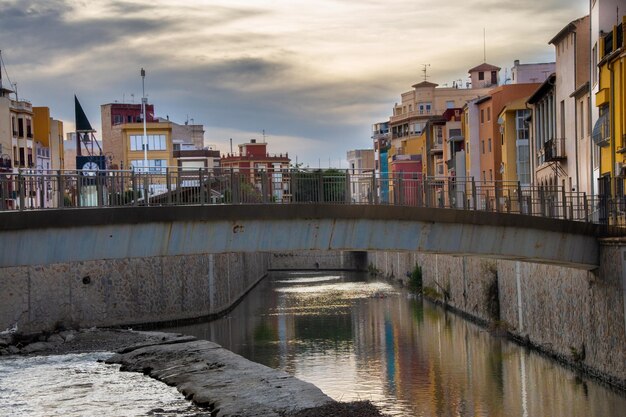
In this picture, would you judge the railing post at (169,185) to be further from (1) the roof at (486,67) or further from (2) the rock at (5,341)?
(1) the roof at (486,67)

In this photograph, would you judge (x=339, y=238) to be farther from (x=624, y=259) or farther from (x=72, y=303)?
(x=72, y=303)

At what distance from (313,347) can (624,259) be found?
58.3 ft

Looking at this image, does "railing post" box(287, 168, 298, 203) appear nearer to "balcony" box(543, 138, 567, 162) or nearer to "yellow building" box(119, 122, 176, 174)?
"balcony" box(543, 138, 567, 162)

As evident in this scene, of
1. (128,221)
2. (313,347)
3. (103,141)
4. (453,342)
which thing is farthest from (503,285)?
(103,141)

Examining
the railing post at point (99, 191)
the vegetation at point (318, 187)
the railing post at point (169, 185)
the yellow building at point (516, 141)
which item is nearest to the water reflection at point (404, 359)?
the vegetation at point (318, 187)

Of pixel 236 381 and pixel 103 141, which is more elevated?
pixel 103 141

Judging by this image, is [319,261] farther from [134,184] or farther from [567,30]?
[134,184]

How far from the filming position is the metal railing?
96.0 feet

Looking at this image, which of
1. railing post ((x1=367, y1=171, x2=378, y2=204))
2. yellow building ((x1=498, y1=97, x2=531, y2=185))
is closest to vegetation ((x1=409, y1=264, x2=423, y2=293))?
yellow building ((x1=498, y1=97, x2=531, y2=185))

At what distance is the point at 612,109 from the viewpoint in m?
39.0

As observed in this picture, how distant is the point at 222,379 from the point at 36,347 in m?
11.9

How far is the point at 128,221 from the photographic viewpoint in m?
28.6

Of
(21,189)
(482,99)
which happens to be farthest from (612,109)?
(482,99)

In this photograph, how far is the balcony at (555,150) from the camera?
171ft
